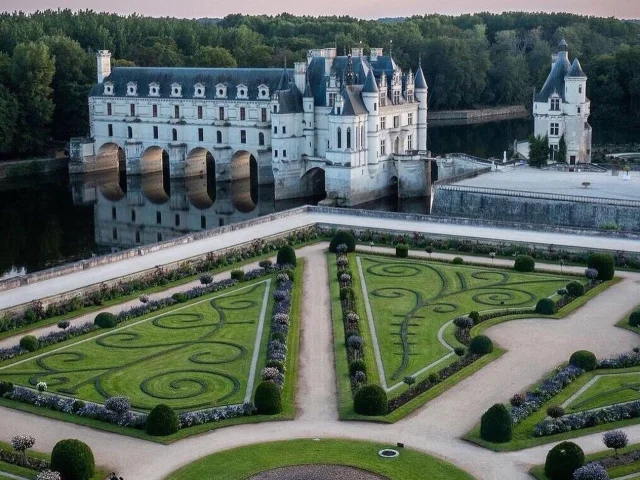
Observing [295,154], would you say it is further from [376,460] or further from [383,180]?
[376,460]

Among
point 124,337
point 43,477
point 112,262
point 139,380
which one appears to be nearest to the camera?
point 43,477

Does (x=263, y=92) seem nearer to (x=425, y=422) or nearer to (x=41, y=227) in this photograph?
(x=41, y=227)

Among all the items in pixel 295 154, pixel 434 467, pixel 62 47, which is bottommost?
pixel 434 467

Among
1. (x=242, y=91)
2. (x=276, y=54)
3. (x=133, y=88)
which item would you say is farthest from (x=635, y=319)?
(x=276, y=54)

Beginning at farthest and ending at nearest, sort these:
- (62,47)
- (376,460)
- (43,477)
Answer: (62,47) < (376,460) < (43,477)

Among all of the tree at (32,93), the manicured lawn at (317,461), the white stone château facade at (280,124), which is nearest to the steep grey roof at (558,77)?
the white stone château facade at (280,124)

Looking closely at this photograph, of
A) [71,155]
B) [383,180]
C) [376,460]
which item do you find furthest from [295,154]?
[376,460]
